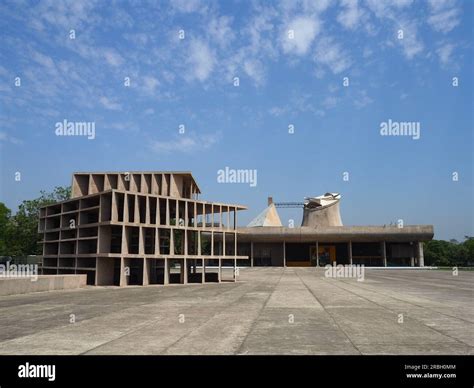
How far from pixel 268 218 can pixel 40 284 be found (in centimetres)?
9734

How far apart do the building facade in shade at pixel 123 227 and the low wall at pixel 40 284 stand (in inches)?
82.1

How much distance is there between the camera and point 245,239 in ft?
292

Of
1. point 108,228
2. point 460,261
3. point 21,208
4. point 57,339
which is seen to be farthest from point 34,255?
point 460,261

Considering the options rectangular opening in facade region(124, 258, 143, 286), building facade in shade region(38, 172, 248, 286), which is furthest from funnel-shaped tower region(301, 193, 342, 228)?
rectangular opening in facade region(124, 258, 143, 286)

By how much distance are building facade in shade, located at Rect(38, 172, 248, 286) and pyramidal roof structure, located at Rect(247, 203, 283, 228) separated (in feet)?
244

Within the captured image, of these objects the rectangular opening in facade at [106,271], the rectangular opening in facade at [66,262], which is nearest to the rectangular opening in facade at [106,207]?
the rectangular opening in facade at [106,271]

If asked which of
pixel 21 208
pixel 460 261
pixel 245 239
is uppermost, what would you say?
pixel 21 208

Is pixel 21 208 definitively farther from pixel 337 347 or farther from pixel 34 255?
pixel 337 347

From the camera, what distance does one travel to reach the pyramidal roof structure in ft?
387

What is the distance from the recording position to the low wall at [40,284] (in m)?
Answer: 22.7

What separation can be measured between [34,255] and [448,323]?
66019 mm
